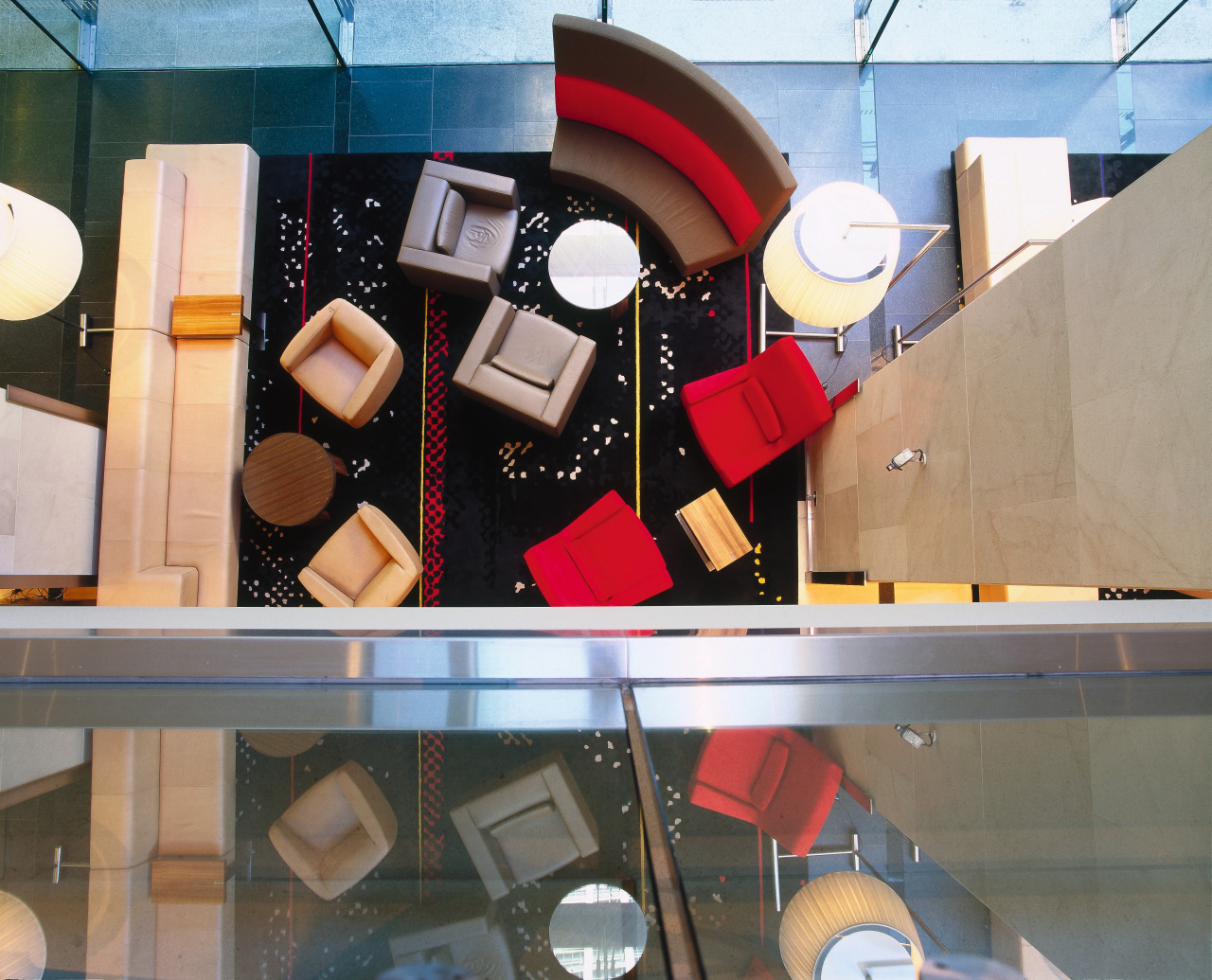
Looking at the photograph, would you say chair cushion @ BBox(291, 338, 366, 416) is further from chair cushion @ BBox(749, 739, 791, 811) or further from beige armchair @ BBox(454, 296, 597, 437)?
chair cushion @ BBox(749, 739, 791, 811)

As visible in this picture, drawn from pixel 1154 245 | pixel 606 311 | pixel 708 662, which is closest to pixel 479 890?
pixel 708 662

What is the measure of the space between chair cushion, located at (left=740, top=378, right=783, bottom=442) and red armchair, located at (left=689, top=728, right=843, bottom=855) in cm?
306

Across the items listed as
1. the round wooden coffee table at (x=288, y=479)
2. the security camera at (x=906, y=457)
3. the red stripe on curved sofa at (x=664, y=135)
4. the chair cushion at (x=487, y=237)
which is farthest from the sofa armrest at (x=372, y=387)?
the security camera at (x=906, y=457)

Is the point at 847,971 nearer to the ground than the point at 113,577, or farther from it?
nearer to the ground

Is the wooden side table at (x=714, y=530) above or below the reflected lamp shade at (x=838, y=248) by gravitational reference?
below

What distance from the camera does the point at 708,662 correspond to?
1.33m

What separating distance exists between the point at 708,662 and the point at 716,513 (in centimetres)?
296

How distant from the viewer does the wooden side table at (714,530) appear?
4.21 meters

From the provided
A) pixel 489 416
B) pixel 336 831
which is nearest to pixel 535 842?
pixel 336 831

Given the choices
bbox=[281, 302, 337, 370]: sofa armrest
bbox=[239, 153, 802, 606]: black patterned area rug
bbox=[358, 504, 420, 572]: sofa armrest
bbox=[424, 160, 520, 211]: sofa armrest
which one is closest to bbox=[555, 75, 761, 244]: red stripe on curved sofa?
bbox=[239, 153, 802, 606]: black patterned area rug

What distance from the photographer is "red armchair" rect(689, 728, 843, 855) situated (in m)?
1.00

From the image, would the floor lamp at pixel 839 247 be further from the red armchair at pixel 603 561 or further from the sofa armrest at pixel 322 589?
the sofa armrest at pixel 322 589

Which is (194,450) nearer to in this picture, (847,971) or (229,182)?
(229,182)

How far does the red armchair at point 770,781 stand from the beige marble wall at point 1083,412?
132cm
